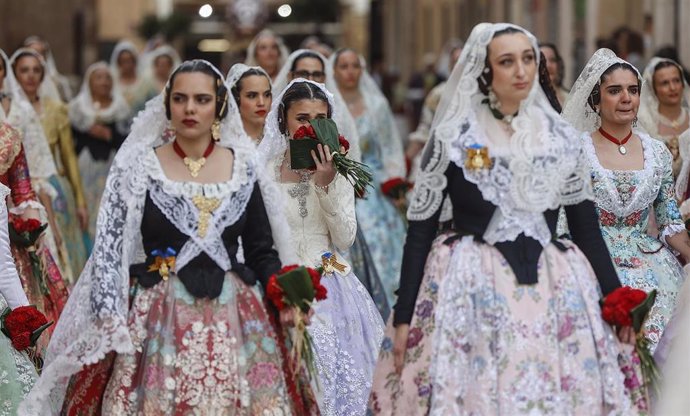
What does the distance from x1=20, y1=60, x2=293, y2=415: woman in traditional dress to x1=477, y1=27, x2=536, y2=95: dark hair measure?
1.02 m

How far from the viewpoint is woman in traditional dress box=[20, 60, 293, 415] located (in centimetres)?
716

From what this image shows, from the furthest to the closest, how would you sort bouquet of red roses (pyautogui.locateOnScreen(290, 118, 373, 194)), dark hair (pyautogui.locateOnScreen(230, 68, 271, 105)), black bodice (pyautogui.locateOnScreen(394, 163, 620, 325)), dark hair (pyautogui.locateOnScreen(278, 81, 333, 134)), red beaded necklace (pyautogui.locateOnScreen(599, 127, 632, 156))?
dark hair (pyautogui.locateOnScreen(230, 68, 271, 105)) < dark hair (pyautogui.locateOnScreen(278, 81, 333, 134)) < red beaded necklace (pyautogui.locateOnScreen(599, 127, 632, 156)) < bouquet of red roses (pyautogui.locateOnScreen(290, 118, 373, 194)) < black bodice (pyautogui.locateOnScreen(394, 163, 620, 325))

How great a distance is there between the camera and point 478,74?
7328 mm

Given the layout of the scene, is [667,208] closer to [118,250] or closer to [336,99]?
[118,250]

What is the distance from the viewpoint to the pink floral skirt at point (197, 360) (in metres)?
7.14

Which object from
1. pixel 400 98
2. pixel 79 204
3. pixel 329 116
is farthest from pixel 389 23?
pixel 329 116

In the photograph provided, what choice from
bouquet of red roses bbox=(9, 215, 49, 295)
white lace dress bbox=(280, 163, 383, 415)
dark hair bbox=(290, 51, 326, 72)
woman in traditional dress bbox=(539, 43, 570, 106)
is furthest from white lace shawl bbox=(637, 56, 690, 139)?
bouquet of red roses bbox=(9, 215, 49, 295)

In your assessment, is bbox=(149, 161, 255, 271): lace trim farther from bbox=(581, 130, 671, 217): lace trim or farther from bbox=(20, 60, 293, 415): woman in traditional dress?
bbox=(581, 130, 671, 217): lace trim

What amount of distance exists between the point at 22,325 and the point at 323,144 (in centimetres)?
169

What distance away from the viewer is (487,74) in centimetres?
732

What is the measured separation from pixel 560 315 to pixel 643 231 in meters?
2.28

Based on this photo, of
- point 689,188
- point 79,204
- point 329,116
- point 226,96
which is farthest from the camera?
point 79,204

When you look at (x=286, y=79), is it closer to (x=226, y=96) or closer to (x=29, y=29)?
(x=226, y=96)

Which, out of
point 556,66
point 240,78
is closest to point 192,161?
point 240,78
